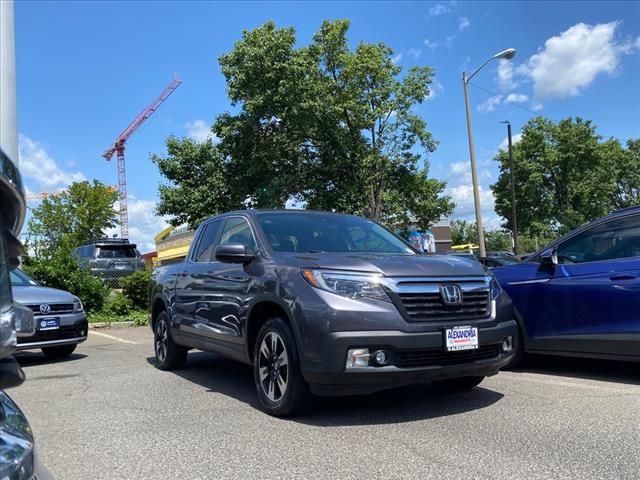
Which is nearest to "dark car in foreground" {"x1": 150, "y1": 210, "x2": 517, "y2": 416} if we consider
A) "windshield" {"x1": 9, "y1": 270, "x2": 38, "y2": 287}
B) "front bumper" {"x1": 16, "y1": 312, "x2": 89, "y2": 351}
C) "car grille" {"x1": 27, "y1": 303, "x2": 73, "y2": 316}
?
"front bumper" {"x1": 16, "y1": 312, "x2": 89, "y2": 351}

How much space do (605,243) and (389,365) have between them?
3067mm

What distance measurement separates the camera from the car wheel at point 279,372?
4578mm

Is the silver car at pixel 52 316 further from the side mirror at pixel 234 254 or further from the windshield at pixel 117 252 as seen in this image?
the windshield at pixel 117 252

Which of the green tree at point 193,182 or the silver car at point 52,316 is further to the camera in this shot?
the green tree at point 193,182

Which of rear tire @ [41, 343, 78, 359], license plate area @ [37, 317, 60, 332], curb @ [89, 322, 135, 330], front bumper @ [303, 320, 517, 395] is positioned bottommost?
rear tire @ [41, 343, 78, 359]

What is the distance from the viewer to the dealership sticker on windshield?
4438mm

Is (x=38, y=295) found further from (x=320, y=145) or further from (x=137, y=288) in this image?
(x=320, y=145)

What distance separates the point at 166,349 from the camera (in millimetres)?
7340

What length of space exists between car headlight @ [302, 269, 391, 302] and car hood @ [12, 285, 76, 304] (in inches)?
219

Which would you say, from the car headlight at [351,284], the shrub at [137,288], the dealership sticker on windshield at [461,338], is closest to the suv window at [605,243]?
the dealership sticker on windshield at [461,338]

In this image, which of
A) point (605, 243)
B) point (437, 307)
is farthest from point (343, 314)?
point (605, 243)

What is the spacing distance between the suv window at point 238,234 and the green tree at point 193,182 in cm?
1650

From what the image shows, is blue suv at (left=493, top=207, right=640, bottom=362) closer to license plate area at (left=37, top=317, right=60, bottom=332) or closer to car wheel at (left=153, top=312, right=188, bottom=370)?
car wheel at (left=153, top=312, right=188, bottom=370)

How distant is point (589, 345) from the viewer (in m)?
5.83
